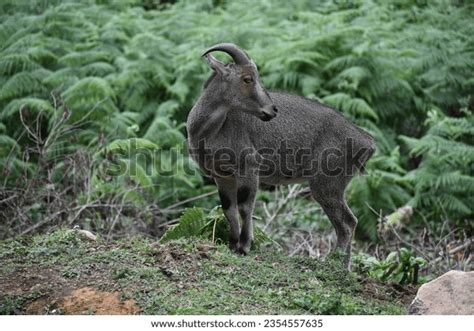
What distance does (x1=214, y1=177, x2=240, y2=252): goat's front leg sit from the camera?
940 centimetres

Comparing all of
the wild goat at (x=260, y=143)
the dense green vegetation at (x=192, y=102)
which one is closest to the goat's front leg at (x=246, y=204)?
the wild goat at (x=260, y=143)

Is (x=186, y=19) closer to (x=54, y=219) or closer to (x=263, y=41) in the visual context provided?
(x=263, y=41)

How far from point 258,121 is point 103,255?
2.92 metres

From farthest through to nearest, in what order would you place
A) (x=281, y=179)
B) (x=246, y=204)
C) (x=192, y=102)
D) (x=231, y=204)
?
(x=192, y=102)
(x=281, y=179)
(x=231, y=204)
(x=246, y=204)

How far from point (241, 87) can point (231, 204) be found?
63.2 inches

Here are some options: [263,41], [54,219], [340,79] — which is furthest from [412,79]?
[54,219]

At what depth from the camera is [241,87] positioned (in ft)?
30.3

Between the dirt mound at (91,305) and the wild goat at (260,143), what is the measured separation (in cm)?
237

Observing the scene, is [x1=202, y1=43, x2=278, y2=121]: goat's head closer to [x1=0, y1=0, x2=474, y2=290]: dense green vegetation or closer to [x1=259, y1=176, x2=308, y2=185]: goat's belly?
[x1=259, y1=176, x2=308, y2=185]: goat's belly

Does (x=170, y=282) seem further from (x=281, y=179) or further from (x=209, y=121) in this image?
(x=281, y=179)

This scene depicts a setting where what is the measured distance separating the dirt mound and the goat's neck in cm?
270

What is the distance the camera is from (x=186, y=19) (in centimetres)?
2052

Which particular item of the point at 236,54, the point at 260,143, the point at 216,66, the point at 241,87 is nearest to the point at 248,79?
the point at 241,87

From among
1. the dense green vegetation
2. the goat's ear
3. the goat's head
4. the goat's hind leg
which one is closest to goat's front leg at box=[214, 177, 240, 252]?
the goat's head
